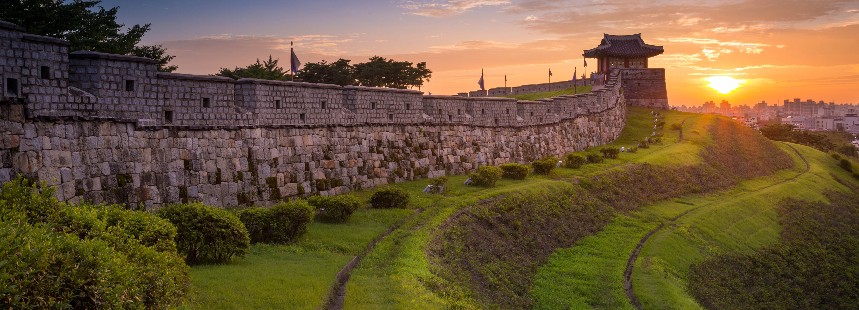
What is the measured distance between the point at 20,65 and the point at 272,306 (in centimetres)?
859

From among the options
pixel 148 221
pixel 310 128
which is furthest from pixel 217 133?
pixel 148 221

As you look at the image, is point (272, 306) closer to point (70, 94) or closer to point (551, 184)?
point (70, 94)

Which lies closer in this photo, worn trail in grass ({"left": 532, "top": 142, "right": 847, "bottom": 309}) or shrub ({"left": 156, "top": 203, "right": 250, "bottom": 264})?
shrub ({"left": 156, "top": 203, "right": 250, "bottom": 264})

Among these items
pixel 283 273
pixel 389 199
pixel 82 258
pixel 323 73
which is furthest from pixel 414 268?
pixel 323 73

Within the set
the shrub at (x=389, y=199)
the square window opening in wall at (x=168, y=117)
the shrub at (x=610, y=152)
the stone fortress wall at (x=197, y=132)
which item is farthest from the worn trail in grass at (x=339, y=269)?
the shrub at (x=610, y=152)

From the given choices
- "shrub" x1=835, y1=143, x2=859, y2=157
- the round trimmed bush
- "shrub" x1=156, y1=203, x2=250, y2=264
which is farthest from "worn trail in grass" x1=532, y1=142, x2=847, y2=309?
"shrub" x1=835, y1=143, x2=859, y2=157

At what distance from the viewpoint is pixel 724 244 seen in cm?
3291

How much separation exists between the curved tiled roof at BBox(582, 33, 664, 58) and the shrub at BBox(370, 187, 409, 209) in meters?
62.2

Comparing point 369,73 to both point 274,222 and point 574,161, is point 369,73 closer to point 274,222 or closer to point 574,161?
point 574,161

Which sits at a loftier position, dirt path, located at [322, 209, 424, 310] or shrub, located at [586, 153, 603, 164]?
shrub, located at [586, 153, 603, 164]

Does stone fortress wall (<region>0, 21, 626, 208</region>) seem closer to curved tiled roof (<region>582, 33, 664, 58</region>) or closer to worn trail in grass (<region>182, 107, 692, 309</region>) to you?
worn trail in grass (<region>182, 107, 692, 309</region>)

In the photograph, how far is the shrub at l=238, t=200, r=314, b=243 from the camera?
19.0 meters

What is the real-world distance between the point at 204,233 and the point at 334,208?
719cm

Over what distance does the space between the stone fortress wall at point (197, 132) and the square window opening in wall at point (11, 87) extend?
0.9 inches
